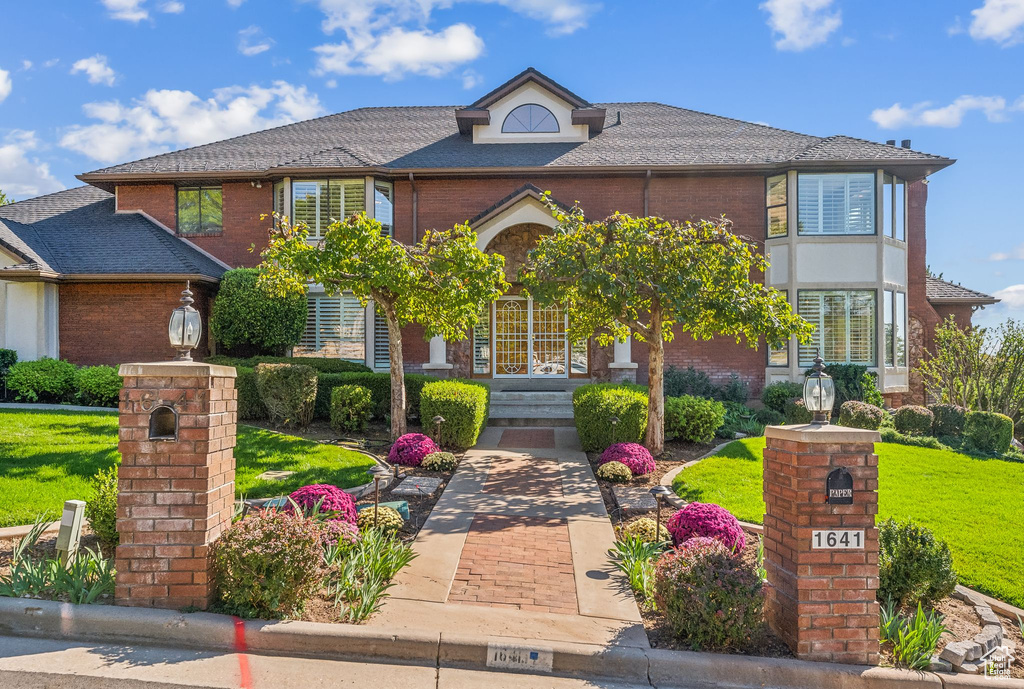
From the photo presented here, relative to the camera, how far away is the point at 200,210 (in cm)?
1733

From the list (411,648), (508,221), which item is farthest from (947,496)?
(508,221)

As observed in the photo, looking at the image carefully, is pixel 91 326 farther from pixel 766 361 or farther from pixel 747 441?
pixel 766 361

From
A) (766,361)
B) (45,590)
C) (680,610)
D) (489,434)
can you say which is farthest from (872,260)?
(45,590)

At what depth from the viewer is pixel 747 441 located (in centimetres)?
1122

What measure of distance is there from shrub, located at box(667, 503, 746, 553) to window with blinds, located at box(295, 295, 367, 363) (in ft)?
39.4

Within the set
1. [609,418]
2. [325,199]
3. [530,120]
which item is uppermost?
[530,120]

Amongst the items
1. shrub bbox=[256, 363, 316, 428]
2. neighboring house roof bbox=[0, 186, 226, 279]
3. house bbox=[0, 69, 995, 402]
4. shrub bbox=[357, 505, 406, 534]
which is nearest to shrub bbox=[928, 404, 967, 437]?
house bbox=[0, 69, 995, 402]

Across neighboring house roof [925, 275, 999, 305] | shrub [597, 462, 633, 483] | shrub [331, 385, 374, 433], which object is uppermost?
neighboring house roof [925, 275, 999, 305]

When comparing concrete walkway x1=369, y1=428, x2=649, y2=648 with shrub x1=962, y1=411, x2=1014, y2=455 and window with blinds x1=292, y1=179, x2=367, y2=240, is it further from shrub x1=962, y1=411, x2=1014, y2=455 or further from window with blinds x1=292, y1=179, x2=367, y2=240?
window with blinds x1=292, y1=179, x2=367, y2=240

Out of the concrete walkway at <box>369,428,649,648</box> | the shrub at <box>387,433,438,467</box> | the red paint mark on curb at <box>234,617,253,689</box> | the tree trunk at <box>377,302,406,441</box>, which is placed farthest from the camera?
the tree trunk at <box>377,302,406,441</box>

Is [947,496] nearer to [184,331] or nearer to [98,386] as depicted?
[184,331]

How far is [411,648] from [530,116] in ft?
55.2

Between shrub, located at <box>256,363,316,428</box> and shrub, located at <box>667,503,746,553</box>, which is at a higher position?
shrub, located at <box>256,363,316,428</box>

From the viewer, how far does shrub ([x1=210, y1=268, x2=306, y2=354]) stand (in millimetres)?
14156
